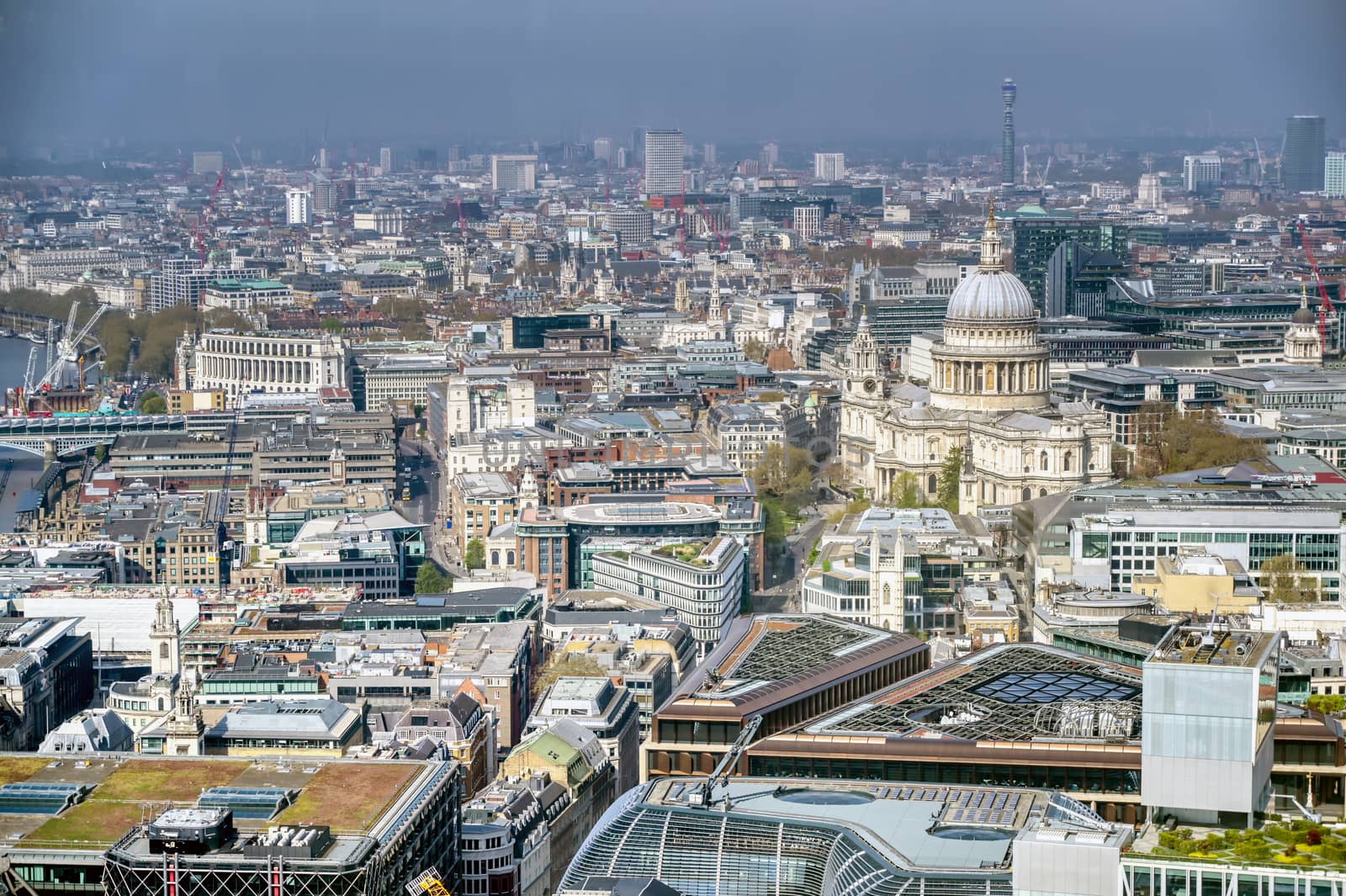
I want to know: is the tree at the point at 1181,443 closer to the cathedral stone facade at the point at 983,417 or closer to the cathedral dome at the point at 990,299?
the cathedral stone facade at the point at 983,417

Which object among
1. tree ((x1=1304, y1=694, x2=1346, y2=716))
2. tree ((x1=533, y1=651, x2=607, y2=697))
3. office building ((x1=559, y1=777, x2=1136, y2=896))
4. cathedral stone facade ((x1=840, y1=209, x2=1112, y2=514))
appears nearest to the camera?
office building ((x1=559, y1=777, x2=1136, y2=896))

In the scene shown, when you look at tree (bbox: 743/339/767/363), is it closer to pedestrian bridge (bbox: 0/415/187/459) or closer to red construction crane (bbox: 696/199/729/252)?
pedestrian bridge (bbox: 0/415/187/459)

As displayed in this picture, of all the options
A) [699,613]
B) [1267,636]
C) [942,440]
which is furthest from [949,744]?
[942,440]

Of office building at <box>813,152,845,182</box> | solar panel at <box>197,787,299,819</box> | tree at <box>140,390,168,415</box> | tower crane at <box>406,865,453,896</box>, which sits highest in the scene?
office building at <box>813,152,845,182</box>

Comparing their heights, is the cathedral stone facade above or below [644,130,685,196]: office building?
below

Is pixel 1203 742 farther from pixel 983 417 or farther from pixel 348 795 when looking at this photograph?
pixel 983 417

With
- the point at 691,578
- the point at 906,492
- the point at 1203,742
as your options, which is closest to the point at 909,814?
the point at 1203,742

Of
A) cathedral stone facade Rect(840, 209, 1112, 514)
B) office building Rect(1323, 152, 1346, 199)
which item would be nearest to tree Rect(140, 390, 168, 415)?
cathedral stone facade Rect(840, 209, 1112, 514)
